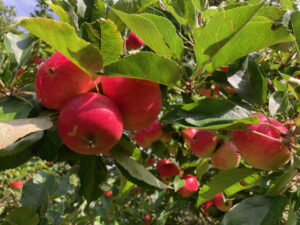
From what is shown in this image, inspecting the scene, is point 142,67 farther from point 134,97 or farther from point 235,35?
point 235,35

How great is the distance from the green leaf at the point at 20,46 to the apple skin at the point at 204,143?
100 cm

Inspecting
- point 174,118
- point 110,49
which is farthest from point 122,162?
point 110,49

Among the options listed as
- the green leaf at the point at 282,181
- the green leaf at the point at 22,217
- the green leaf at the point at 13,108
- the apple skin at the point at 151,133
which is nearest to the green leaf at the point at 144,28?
the green leaf at the point at 13,108

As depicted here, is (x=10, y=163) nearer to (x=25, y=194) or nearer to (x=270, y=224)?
(x=25, y=194)

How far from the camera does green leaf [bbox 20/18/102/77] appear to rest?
21.8 inches

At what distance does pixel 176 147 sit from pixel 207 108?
1345 mm

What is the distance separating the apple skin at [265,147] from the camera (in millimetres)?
857

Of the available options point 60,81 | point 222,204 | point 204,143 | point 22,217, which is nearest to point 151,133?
point 204,143

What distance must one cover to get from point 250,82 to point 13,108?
30.2 inches

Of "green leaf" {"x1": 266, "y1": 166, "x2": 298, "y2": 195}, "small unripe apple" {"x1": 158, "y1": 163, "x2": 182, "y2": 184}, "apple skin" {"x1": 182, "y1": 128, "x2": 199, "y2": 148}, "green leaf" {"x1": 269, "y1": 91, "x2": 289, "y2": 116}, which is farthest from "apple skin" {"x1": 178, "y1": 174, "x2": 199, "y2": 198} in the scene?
"green leaf" {"x1": 269, "y1": 91, "x2": 289, "y2": 116}

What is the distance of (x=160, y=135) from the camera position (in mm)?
1846

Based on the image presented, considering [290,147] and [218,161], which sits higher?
[290,147]

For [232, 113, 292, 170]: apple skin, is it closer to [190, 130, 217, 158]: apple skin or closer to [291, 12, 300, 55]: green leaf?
[291, 12, 300, 55]: green leaf

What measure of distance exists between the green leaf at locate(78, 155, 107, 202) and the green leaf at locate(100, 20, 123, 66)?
404 millimetres
